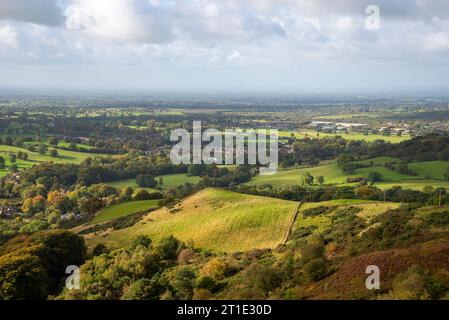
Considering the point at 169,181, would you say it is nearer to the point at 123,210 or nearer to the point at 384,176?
the point at 123,210

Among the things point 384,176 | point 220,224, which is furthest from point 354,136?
point 220,224

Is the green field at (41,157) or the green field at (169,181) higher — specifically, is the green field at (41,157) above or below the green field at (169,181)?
above

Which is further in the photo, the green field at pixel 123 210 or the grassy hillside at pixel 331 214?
the green field at pixel 123 210

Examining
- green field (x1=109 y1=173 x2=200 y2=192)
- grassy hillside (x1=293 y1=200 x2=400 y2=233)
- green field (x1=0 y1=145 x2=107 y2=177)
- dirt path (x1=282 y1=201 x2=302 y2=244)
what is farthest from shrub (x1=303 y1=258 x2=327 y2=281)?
green field (x1=0 y1=145 x2=107 y2=177)

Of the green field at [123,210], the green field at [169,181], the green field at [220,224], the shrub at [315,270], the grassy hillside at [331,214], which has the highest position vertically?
the shrub at [315,270]

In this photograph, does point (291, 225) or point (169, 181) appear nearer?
point (291, 225)

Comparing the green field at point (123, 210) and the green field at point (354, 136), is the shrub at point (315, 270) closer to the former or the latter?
the green field at point (123, 210)

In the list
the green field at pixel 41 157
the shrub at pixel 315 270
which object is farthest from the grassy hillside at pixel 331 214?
the green field at pixel 41 157

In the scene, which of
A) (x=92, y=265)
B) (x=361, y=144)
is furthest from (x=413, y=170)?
(x=92, y=265)
